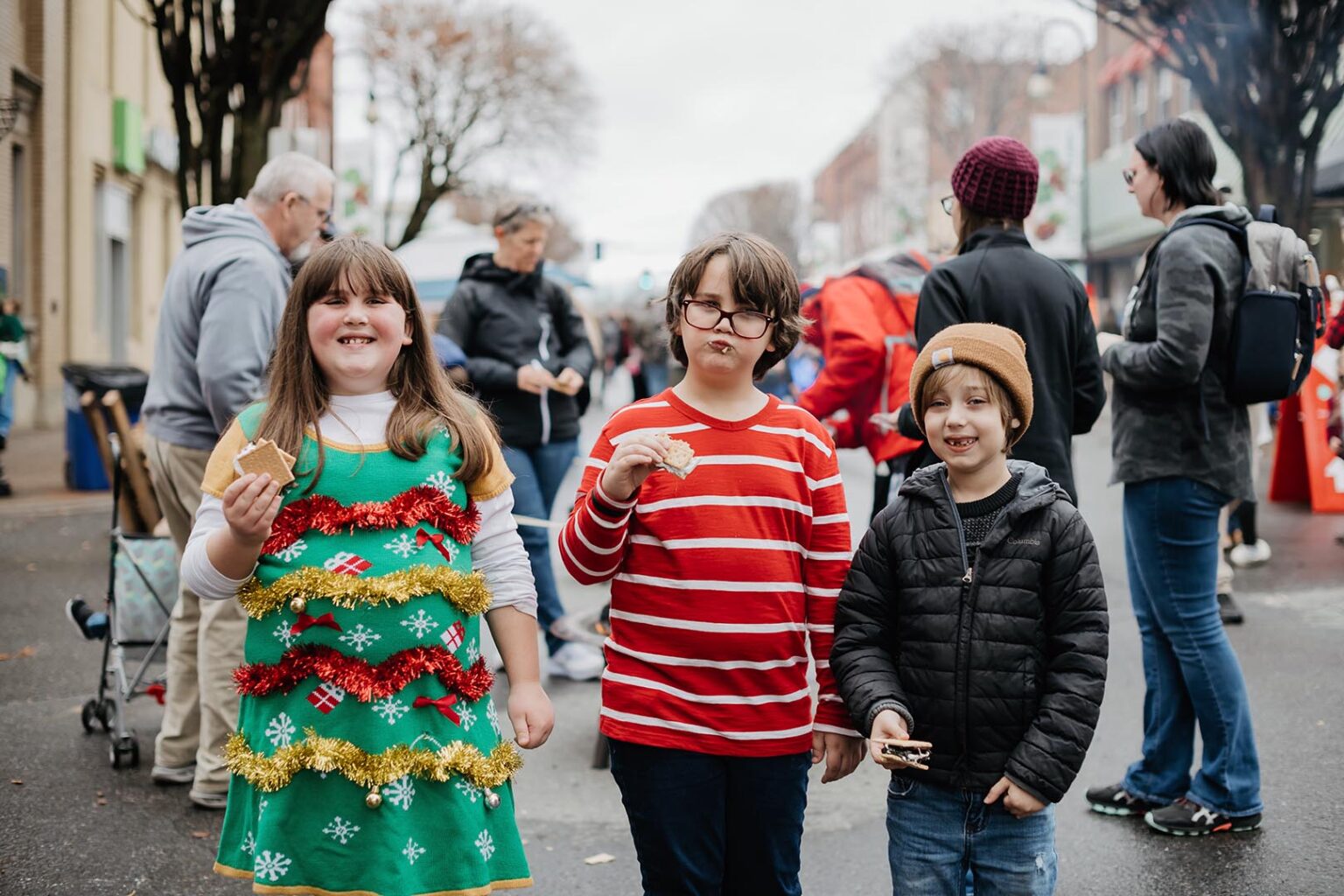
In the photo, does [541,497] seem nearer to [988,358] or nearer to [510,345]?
[510,345]

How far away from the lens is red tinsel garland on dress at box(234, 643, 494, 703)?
105 inches

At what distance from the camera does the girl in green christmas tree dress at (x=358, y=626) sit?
2.64 meters

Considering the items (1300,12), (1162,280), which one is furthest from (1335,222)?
(1162,280)

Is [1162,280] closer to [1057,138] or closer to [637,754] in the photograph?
[637,754]

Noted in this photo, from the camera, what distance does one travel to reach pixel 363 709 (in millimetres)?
2672

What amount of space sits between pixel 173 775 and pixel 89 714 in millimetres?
867

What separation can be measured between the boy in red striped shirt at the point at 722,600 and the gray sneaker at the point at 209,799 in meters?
2.32

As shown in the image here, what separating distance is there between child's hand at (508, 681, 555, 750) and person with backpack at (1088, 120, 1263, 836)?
2.39 m

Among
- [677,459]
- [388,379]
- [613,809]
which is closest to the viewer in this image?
[677,459]

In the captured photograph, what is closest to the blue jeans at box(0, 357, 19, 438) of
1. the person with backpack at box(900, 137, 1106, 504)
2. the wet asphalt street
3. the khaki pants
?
the wet asphalt street

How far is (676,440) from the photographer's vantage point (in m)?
2.76

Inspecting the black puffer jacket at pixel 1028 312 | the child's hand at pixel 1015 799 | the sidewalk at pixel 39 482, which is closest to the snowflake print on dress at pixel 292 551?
the child's hand at pixel 1015 799

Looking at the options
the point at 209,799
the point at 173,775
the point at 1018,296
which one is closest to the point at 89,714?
the point at 173,775

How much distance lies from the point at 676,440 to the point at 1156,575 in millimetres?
2281
